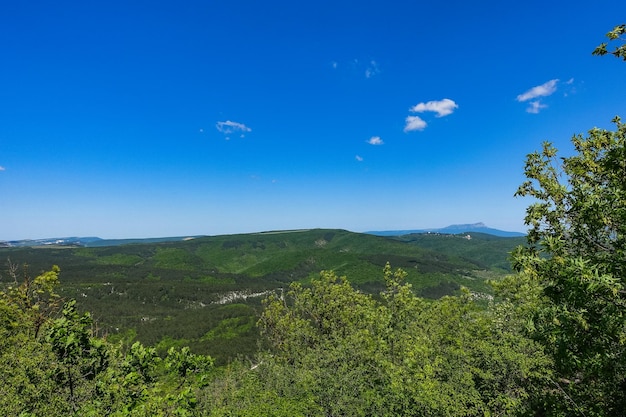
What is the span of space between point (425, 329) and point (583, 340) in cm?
2610

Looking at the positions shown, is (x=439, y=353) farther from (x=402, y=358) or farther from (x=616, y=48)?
(x=616, y=48)

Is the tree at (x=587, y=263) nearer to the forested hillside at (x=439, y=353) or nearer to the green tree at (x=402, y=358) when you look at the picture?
the forested hillside at (x=439, y=353)

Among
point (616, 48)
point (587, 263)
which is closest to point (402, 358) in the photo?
point (587, 263)

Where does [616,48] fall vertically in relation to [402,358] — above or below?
above

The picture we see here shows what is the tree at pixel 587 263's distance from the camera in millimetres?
12641

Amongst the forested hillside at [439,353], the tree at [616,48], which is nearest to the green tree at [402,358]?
the forested hillside at [439,353]

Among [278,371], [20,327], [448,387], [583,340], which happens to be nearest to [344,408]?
[448,387]

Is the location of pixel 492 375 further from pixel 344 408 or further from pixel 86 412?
pixel 86 412

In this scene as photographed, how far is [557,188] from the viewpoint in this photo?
53.9 ft

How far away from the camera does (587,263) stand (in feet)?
43.3

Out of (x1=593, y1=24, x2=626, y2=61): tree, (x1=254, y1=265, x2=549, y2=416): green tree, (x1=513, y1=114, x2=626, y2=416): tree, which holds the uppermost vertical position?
(x1=593, y1=24, x2=626, y2=61): tree

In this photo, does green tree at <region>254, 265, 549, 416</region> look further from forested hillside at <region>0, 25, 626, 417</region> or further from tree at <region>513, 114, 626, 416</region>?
tree at <region>513, 114, 626, 416</region>

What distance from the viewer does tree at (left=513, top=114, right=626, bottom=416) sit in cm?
1264

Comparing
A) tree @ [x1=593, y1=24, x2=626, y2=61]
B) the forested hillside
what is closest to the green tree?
the forested hillside
